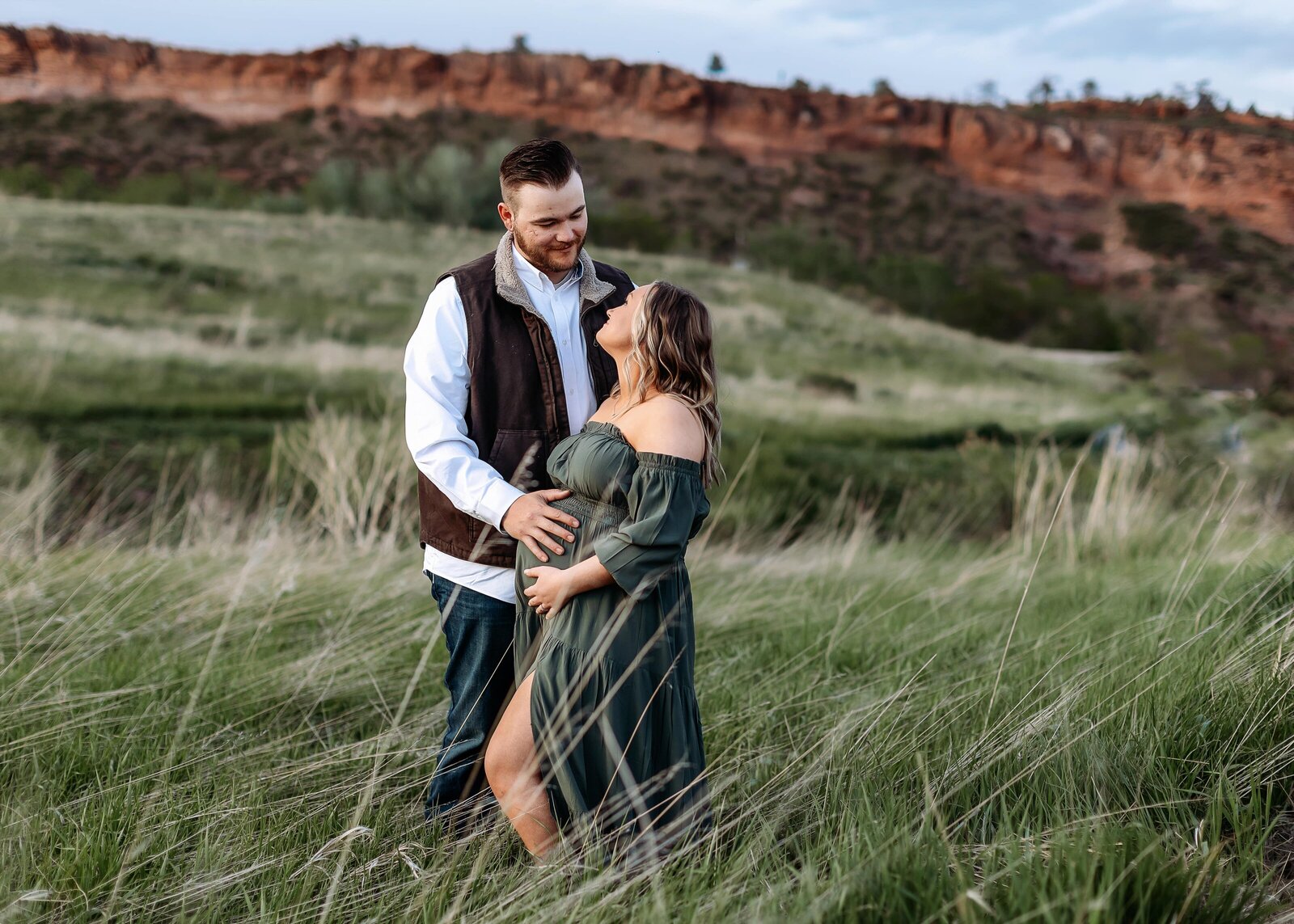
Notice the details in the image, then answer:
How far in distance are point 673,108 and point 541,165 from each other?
80.8 m

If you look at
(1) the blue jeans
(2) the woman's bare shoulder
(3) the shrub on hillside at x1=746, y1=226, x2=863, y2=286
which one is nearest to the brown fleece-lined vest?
(1) the blue jeans

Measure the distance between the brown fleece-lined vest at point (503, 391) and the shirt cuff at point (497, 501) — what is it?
0.16m

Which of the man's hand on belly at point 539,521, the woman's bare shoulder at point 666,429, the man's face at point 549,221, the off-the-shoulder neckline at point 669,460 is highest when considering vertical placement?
the man's face at point 549,221

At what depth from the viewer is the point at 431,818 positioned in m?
2.86

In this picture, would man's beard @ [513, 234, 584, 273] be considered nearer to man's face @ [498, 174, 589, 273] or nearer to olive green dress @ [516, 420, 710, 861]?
man's face @ [498, 174, 589, 273]

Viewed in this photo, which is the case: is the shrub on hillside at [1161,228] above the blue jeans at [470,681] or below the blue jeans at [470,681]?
above

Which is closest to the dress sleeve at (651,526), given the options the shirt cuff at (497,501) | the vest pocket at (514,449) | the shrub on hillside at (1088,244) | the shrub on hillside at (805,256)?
the shirt cuff at (497,501)

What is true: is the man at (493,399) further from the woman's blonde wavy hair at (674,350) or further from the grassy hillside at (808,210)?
the grassy hillside at (808,210)

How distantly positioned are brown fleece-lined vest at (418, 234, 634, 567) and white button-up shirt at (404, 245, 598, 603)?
4cm

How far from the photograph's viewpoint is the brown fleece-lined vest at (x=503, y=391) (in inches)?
111

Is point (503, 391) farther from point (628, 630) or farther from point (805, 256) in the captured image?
point (805, 256)

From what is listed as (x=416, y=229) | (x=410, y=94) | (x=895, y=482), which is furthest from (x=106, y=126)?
Answer: (x=895, y=482)

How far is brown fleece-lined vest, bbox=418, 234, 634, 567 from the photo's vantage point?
283 centimetres

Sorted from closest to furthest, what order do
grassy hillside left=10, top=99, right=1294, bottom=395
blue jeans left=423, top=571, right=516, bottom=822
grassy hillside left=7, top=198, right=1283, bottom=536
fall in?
1. blue jeans left=423, top=571, right=516, bottom=822
2. grassy hillside left=7, top=198, right=1283, bottom=536
3. grassy hillside left=10, top=99, right=1294, bottom=395
